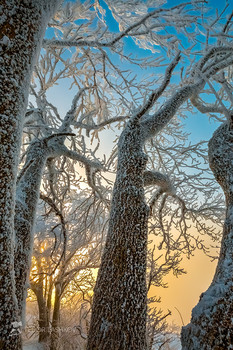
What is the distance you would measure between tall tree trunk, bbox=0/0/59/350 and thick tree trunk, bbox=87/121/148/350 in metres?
1.06

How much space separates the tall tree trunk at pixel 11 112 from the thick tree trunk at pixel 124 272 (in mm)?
1063

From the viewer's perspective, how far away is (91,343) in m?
2.12

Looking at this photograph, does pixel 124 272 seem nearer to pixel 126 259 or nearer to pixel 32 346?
pixel 126 259

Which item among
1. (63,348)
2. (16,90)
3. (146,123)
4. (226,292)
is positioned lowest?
(63,348)

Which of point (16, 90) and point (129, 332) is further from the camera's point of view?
point (129, 332)

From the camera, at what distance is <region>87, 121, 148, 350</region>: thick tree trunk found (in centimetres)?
209

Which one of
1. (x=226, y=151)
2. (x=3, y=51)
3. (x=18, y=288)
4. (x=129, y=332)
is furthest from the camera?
(x=226, y=151)

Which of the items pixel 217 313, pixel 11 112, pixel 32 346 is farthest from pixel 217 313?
pixel 32 346

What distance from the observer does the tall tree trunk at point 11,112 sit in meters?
1.25

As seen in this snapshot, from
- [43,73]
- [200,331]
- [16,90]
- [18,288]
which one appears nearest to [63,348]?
[18,288]

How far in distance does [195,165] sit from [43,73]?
14.1 ft

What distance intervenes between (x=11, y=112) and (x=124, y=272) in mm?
1876

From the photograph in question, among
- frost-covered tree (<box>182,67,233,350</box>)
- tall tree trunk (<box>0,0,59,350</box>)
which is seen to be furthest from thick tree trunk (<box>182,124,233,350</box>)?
tall tree trunk (<box>0,0,59,350</box>)

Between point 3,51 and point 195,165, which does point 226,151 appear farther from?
point 195,165
